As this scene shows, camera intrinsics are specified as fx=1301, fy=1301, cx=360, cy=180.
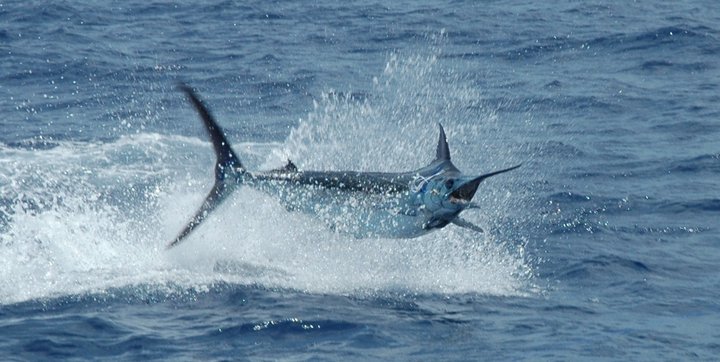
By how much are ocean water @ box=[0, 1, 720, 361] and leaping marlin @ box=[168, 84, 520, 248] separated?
0.62 m

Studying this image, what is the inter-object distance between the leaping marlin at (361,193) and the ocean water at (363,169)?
62cm

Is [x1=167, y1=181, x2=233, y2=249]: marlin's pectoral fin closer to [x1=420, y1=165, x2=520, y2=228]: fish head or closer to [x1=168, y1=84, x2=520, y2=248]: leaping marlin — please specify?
[x1=168, y1=84, x2=520, y2=248]: leaping marlin

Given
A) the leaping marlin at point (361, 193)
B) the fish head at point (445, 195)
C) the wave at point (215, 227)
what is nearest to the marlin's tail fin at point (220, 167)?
the leaping marlin at point (361, 193)

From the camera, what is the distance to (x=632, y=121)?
20.4 meters

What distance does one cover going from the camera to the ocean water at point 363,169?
11.5 m

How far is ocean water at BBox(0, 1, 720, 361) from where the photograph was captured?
37.8 ft

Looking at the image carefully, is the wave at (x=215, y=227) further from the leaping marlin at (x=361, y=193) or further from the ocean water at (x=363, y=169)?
the leaping marlin at (x=361, y=193)

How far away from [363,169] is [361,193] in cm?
424

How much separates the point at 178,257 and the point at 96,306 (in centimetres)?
174

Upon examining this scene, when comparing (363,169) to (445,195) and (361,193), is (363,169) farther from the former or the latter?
(445,195)

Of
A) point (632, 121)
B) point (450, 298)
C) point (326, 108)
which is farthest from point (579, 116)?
point (450, 298)

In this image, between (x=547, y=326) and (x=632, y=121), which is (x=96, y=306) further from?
(x=632, y=121)

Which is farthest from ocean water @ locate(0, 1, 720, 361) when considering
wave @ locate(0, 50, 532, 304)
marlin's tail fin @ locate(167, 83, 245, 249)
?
marlin's tail fin @ locate(167, 83, 245, 249)

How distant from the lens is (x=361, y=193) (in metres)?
12.6
